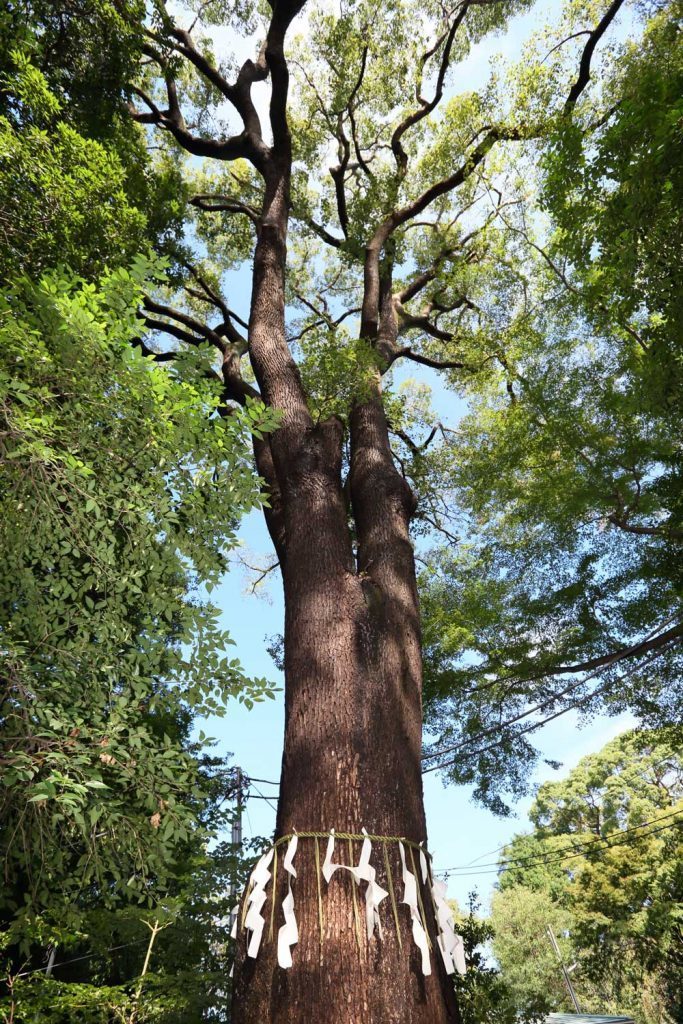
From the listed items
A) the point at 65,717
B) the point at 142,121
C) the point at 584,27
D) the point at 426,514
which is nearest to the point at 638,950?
the point at 426,514

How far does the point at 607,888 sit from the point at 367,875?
19020 millimetres

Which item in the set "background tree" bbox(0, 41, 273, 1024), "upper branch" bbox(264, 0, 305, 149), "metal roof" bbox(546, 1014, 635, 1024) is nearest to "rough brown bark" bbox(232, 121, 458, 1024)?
"background tree" bbox(0, 41, 273, 1024)

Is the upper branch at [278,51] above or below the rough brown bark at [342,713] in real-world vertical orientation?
above

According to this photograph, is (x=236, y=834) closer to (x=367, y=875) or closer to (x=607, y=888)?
(x=367, y=875)

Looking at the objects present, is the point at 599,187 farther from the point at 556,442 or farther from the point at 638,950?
the point at 638,950

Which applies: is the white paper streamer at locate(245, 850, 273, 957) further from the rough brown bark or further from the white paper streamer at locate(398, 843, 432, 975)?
the white paper streamer at locate(398, 843, 432, 975)

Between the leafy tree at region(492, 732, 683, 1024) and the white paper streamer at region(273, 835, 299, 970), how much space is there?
827cm

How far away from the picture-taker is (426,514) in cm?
836

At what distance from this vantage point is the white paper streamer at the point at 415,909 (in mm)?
2086

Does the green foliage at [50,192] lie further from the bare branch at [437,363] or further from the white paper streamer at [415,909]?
the bare branch at [437,363]

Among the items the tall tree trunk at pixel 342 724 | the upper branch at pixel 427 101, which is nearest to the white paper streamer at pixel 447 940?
the tall tree trunk at pixel 342 724

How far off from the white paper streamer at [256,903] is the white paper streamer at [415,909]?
51 cm

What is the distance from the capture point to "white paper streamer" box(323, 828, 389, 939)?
208 cm

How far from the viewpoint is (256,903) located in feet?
7.36
